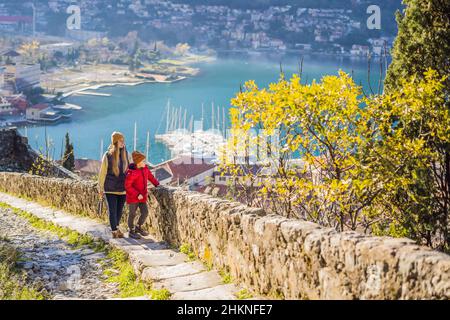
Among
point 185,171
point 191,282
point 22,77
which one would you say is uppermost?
point 191,282

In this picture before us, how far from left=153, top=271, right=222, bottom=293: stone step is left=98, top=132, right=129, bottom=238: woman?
1.85 meters

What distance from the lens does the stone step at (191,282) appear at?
161 inches

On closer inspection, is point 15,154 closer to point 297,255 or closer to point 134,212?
point 134,212

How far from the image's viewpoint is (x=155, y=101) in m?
88.1

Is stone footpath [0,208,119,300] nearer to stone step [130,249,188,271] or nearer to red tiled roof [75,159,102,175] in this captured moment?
stone step [130,249,188,271]

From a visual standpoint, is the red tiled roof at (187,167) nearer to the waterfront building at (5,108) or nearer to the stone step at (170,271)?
the waterfront building at (5,108)

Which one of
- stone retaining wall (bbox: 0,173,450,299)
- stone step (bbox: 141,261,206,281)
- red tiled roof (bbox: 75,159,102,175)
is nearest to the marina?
red tiled roof (bbox: 75,159,102,175)

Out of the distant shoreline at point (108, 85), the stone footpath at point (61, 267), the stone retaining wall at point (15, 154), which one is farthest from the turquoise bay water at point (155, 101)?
the stone footpath at point (61, 267)

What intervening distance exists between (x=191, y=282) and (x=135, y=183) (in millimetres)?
1914

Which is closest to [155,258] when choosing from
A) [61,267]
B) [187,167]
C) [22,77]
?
[61,267]

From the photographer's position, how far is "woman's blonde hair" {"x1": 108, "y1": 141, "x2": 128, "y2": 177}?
5906 millimetres

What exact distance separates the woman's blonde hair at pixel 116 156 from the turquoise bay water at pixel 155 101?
1795 inches
